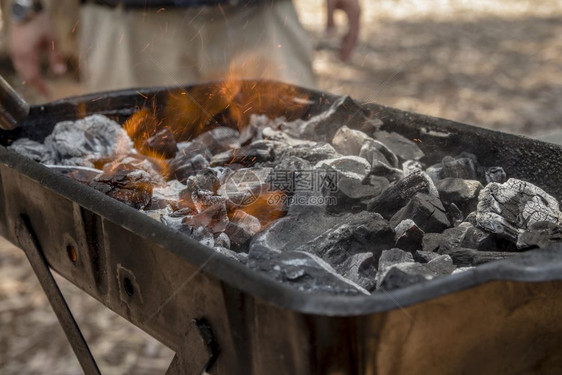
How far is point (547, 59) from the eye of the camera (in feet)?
22.3

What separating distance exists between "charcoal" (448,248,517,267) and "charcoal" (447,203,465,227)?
0.21 meters

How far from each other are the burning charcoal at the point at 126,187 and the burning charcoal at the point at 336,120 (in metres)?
0.60

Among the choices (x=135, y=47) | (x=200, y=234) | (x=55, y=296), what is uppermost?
(x=200, y=234)

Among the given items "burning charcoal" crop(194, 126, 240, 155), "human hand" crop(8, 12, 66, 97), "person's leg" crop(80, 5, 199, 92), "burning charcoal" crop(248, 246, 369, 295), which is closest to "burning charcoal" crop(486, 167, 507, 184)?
"burning charcoal" crop(248, 246, 369, 295)

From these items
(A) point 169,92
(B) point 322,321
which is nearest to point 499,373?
(B) point 322,321

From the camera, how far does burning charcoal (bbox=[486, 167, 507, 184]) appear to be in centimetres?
174

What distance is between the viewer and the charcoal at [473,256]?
132cm

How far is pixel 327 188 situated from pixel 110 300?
1.96 ft

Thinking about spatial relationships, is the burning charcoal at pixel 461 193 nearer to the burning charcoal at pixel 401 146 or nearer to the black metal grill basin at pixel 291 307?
the burning charcoal at pixel 401 146

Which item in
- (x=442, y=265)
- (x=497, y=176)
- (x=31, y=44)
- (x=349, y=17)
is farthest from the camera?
(x=349, y=17)

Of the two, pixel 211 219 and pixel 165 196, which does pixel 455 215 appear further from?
pixel 165 196

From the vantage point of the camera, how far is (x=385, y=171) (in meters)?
1.77

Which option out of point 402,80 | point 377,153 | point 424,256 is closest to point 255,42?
point 377,153

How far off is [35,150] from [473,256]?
4.52 feet
